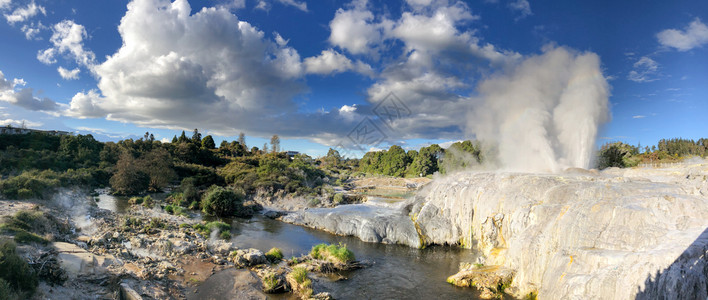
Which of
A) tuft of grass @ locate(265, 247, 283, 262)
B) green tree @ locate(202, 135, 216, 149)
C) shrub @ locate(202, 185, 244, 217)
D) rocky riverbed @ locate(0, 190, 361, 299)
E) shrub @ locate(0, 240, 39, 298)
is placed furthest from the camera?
green tree @ locate(202, 135, 216, 149)

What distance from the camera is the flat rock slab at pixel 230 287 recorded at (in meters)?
14.5

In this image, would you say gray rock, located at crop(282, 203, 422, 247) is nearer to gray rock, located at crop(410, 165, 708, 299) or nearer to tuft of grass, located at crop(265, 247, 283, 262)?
gray rock, located at crop(410, 165, 708, 299)

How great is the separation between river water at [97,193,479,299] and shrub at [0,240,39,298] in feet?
28.4

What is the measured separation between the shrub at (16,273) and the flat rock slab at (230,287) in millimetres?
5530

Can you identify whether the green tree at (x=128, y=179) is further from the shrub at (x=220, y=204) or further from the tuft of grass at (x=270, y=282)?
the tuft of grass at (x=270, y=282)

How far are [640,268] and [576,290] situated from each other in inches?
83.8

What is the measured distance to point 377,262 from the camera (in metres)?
20.8

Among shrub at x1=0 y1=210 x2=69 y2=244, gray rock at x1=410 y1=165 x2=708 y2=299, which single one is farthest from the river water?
shrub at x1=0 y1=210 x2=69 y2=244

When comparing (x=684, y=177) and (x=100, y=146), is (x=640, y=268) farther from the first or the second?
(x=100, y=146)

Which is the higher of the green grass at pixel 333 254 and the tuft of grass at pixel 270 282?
the green grass at pixel 333 254

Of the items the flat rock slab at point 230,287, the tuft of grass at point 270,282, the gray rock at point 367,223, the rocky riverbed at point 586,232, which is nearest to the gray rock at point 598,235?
the rocky riverbed at point 586,232

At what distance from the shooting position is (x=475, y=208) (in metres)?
21.9

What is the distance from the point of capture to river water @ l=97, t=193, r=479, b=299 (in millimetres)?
16078

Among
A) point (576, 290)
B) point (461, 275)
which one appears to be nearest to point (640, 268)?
point (576, 290)
